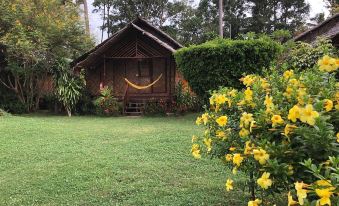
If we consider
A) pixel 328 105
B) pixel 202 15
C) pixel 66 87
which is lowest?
pixel 328 105

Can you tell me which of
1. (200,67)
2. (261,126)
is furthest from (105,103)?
(261,126)

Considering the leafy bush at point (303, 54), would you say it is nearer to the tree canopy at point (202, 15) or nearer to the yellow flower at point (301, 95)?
the yellow flower at point (301, 95)

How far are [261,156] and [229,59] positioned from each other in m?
8.11

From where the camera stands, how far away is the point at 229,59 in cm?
986

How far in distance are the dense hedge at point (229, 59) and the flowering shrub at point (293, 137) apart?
708 centimetres

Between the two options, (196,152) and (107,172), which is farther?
(107,172)

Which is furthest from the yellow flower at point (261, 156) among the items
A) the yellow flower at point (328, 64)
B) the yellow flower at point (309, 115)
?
the yellow flower at point (328, 64)

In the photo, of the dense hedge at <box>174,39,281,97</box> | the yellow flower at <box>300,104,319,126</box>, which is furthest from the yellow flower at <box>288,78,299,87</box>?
the dense hedge at <box>174,39,281,97</box>

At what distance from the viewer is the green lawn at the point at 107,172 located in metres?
4.08

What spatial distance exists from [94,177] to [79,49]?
11.0 m

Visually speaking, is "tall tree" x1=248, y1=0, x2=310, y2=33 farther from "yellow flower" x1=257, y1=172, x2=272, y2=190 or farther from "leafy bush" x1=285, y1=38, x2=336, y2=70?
"yellow flower" x1=257, y1=172, x2=272, y2=190

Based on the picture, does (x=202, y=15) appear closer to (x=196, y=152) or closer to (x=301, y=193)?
(x=196, y=152)

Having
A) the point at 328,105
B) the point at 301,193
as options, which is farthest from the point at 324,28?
the point at 301,193

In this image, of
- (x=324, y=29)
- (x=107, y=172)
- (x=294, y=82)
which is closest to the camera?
(x=294, y=82)
